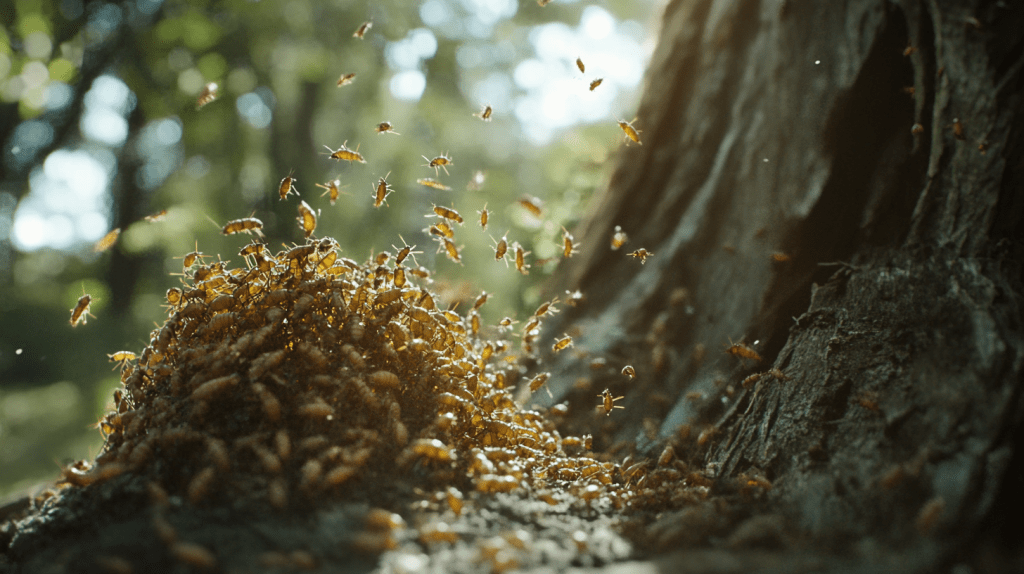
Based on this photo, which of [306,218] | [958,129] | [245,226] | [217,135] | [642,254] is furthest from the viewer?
[217,135]

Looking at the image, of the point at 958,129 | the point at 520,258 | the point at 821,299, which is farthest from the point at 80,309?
the point at 958,129

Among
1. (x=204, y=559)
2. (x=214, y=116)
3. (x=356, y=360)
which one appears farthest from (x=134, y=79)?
(x=204, y=559)

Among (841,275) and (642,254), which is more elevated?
A: (642,254)

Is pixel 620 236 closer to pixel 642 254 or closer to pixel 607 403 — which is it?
pixel 642 254

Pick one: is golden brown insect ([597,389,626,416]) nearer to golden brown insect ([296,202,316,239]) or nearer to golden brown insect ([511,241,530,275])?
golden brown insect ([511,241,530,275])

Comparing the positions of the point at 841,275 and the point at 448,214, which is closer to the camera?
the point at 841,275

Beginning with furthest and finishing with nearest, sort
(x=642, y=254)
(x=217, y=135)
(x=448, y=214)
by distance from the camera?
(x=217, y=135) → (x=642, y=254) → (x=448, y=214)

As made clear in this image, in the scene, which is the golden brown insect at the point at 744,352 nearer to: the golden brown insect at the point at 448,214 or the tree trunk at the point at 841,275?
the tree trunk at the point at 841,275
